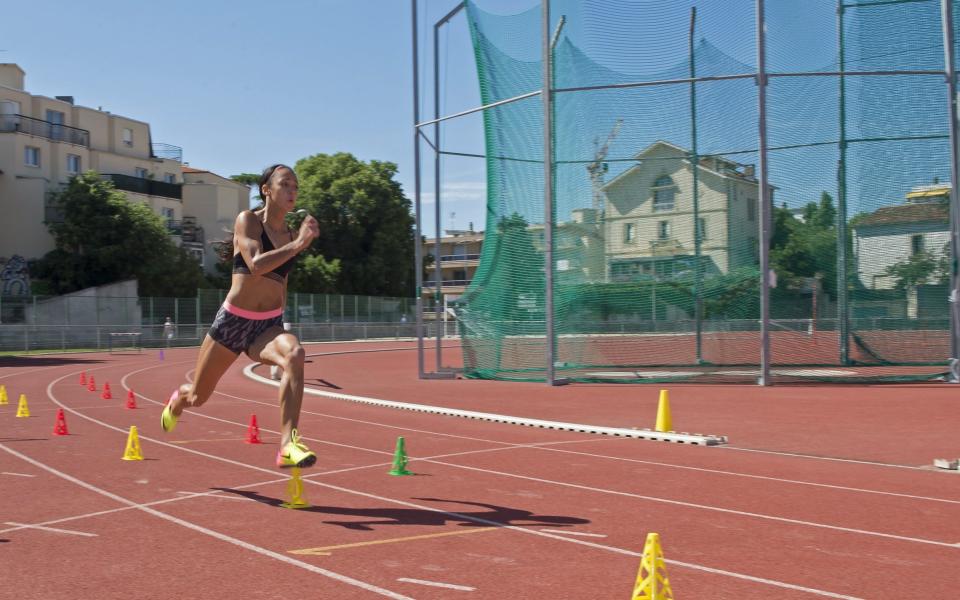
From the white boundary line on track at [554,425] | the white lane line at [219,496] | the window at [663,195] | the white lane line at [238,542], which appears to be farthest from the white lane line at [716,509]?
the window at [663,195]

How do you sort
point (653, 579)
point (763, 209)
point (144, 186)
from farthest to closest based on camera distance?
point (144, 186) → point (763, 209) → point (653, 579)

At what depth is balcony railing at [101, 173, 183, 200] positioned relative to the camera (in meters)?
56.2

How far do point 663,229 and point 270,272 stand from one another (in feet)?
51.2

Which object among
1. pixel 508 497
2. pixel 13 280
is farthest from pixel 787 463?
pixel 13 280

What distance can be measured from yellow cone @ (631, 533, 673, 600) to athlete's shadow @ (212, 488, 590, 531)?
8.32 ft

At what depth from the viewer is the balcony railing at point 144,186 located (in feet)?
184

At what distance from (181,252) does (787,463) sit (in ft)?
161

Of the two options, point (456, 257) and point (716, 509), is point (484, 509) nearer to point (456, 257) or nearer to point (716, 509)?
point (716, 509)

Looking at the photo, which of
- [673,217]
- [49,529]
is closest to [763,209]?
[673,217]

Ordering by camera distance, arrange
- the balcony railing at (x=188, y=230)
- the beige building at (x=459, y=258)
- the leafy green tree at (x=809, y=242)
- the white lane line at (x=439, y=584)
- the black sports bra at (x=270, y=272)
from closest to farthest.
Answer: the white lane line at (x=439, y=584) → the black sports bra at (x=270, y=272) → the leafy green tree at (x=809, y=242) → the balcony railing at (x=188, y=230) → the beige building at (x=459, y=258)

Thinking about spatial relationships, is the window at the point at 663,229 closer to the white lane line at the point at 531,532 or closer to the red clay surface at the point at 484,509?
the red clay surface at the point at 484,509

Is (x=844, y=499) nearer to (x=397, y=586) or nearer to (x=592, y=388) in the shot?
(x=397, y=586)

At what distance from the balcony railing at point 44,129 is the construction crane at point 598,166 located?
40.9 metres

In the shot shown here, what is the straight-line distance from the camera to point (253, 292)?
7555mm
